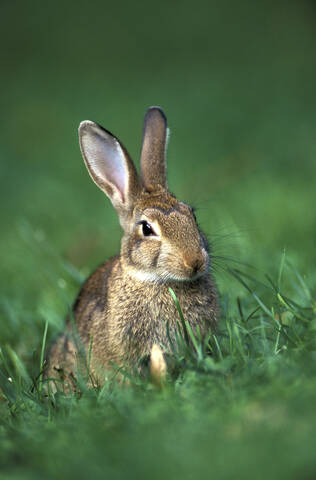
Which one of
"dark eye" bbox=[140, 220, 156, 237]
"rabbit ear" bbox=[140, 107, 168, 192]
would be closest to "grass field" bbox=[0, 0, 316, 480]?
"dark eye" bbox=[140, 220, 156, 237]

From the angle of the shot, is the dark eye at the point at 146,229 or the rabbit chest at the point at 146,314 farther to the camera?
the dark eye at the point at 146,229

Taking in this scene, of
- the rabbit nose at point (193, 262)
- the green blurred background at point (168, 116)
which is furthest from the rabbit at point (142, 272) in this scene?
the green blurred background at point (168, 116)

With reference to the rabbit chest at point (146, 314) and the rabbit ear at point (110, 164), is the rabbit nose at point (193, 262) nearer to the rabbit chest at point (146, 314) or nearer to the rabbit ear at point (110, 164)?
the rabbit chest at point (146, 314)

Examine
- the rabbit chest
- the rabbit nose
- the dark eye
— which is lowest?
the rabbit chest

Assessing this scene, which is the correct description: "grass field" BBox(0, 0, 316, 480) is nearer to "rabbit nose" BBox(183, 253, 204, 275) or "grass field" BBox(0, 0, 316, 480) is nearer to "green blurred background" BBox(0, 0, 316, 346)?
"green blurred background" BBox(0, 0, 316, 346)

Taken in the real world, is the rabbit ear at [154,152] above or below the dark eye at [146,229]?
above

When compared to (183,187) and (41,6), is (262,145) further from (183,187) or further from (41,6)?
(41,6)

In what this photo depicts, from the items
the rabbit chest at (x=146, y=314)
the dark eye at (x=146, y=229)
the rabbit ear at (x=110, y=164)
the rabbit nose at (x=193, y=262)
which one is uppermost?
the rabbit ear at (x=110, y=164)
